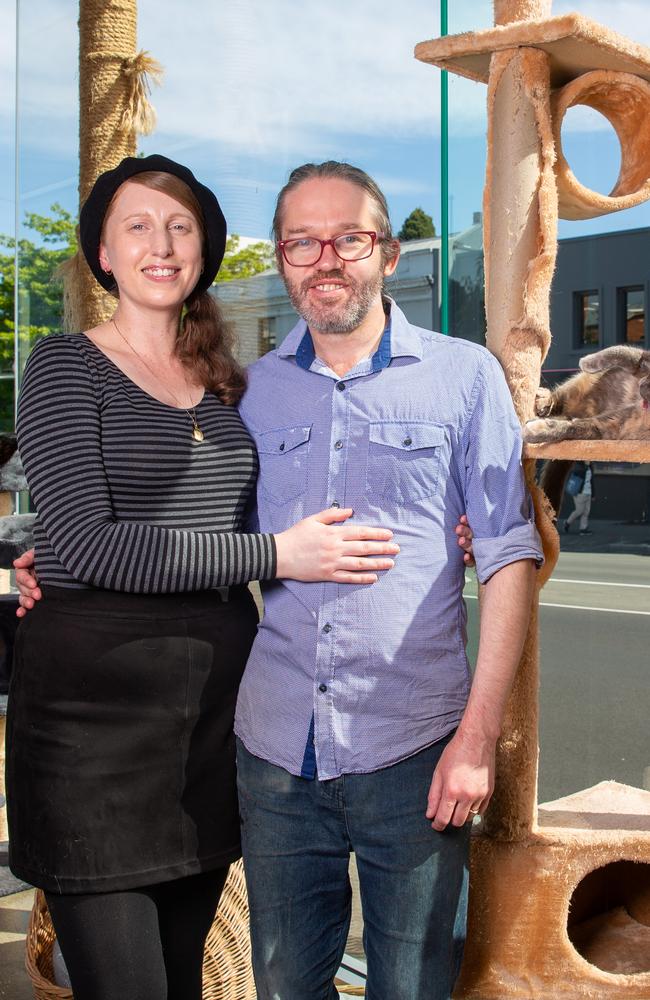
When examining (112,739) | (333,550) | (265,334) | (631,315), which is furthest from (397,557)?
(265,334)

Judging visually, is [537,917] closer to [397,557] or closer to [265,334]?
[397,557]

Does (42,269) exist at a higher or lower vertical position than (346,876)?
higher

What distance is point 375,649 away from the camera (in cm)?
140

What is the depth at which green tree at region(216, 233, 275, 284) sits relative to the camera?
11.3 ft

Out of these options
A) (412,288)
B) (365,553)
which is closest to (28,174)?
(412,288)

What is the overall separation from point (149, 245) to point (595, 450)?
774 mm

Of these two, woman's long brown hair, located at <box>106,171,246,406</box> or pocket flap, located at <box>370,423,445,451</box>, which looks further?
woman's long brown hair, located at <box>106,171,246,406</box>

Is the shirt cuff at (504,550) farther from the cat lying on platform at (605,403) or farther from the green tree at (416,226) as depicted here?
the green tree at (416,226)

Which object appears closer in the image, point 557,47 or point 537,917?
point 557,47

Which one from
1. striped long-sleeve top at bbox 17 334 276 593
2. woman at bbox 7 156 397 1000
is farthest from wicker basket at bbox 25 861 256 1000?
striped long-sleeve top at bbox 17 334 276 593

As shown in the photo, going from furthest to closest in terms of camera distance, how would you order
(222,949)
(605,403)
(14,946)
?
(14,946), (222,949), (605,403)

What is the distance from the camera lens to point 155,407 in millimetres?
1456

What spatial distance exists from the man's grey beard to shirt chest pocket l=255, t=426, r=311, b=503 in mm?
155

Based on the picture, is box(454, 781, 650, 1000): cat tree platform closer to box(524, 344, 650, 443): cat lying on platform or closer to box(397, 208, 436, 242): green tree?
box(524, 344, 650, 443): cat lying on platform
